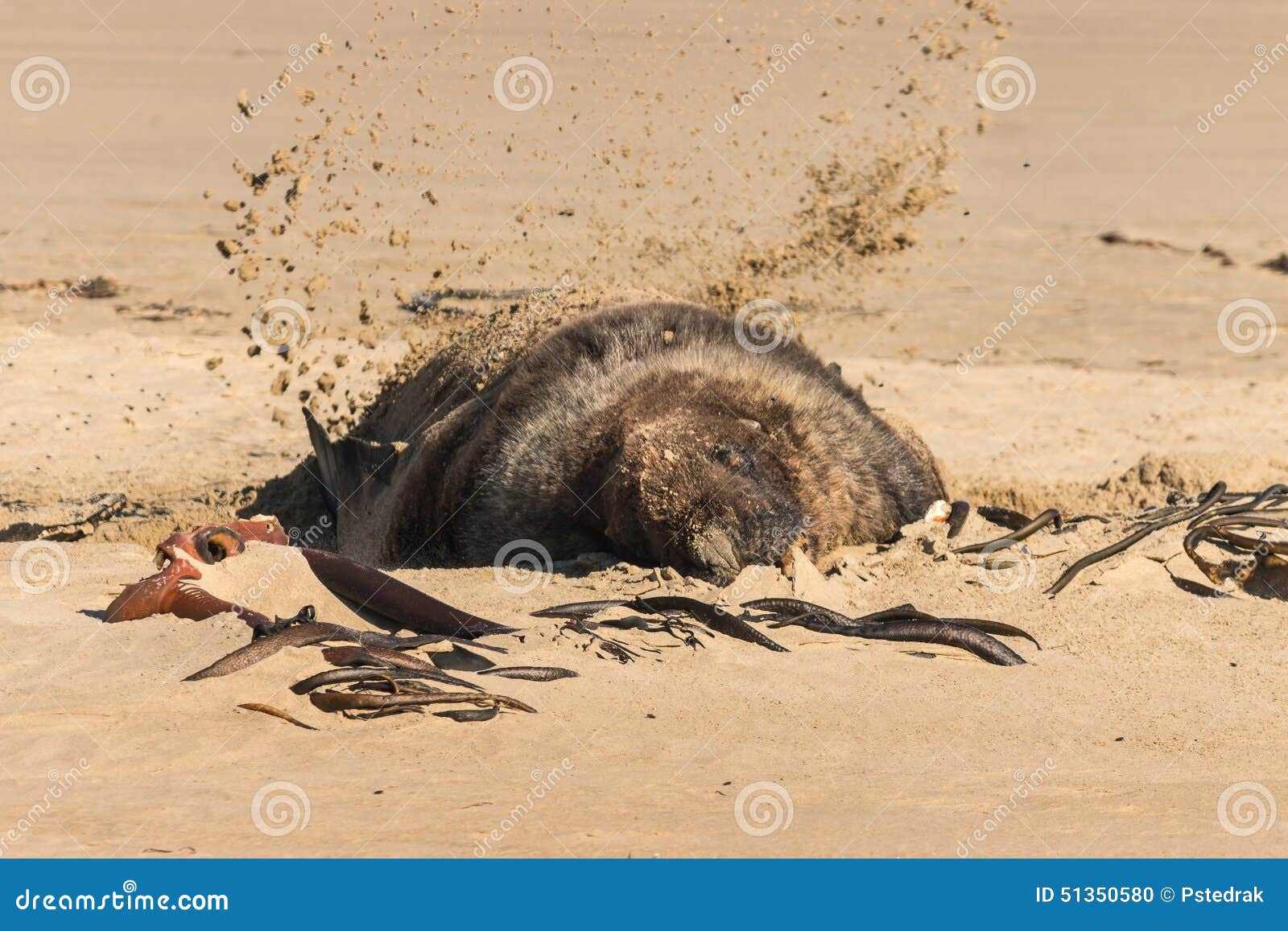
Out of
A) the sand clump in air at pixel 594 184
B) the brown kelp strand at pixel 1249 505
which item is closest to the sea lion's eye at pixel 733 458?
the brown kelp strand at pixel 1249 505

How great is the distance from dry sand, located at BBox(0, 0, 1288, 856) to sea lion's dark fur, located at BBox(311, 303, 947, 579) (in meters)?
0.31

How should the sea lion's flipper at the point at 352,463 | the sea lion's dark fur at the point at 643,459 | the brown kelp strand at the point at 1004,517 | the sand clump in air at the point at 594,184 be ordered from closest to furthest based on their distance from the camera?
the sea lion's dark fur at the point at 643,459 < the brown kelp strand at the point at 1004,517 < the sea lion's flipper at the point at 352,463 < the sand clump in air at the point at 594,184

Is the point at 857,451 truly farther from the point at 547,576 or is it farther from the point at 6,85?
the point at 6,85

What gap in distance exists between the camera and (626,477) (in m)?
5.58

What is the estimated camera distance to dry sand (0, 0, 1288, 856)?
334 centimetres

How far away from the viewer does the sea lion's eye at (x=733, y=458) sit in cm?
555

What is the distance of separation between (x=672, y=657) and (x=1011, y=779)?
1.27 metres

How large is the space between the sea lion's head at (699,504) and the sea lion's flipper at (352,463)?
1954mm

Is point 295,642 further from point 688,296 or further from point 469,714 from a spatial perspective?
point 688,296

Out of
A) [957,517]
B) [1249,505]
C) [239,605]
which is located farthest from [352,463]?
[1249,505]

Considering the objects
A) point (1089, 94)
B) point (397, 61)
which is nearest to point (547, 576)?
point (397, 61)

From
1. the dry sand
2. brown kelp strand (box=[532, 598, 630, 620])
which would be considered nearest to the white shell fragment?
the dry sand

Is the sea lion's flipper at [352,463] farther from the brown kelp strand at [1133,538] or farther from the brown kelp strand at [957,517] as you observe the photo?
the brown kelp strand at [1133,538]

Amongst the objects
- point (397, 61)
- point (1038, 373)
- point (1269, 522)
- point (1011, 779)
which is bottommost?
point (1011, 779)
